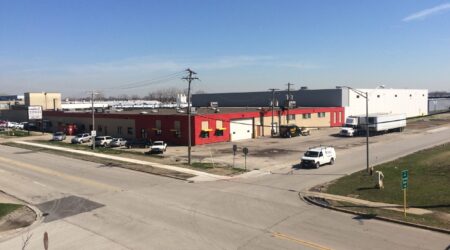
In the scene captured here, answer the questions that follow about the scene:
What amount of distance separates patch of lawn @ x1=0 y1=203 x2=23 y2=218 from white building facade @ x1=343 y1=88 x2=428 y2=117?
72.8m

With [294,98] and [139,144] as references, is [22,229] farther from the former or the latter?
[294,98]

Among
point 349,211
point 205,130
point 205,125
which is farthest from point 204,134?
point 349,211

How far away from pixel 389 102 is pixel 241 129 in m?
58.2

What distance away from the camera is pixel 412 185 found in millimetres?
28625

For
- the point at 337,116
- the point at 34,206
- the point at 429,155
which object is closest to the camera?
the point at 34,206

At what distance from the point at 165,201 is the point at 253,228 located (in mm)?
7531

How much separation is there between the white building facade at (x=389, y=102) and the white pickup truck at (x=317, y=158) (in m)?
49.7

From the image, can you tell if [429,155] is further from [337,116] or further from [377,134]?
[337,116]

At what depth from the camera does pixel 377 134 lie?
69.4m

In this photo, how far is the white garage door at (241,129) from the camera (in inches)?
2468

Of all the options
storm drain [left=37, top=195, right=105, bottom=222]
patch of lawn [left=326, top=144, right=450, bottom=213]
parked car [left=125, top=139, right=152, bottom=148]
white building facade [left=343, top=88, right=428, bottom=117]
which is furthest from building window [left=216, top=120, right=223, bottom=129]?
white building facade [left=343, top=88, right=428, bottom=117]

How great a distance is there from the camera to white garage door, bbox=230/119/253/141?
6269 cm

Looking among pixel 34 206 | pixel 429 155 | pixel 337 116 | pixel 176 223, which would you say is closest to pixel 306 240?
pixel 176 223

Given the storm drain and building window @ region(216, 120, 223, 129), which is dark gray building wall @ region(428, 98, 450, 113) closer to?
building window @ region(216, 120, 223, 129)
